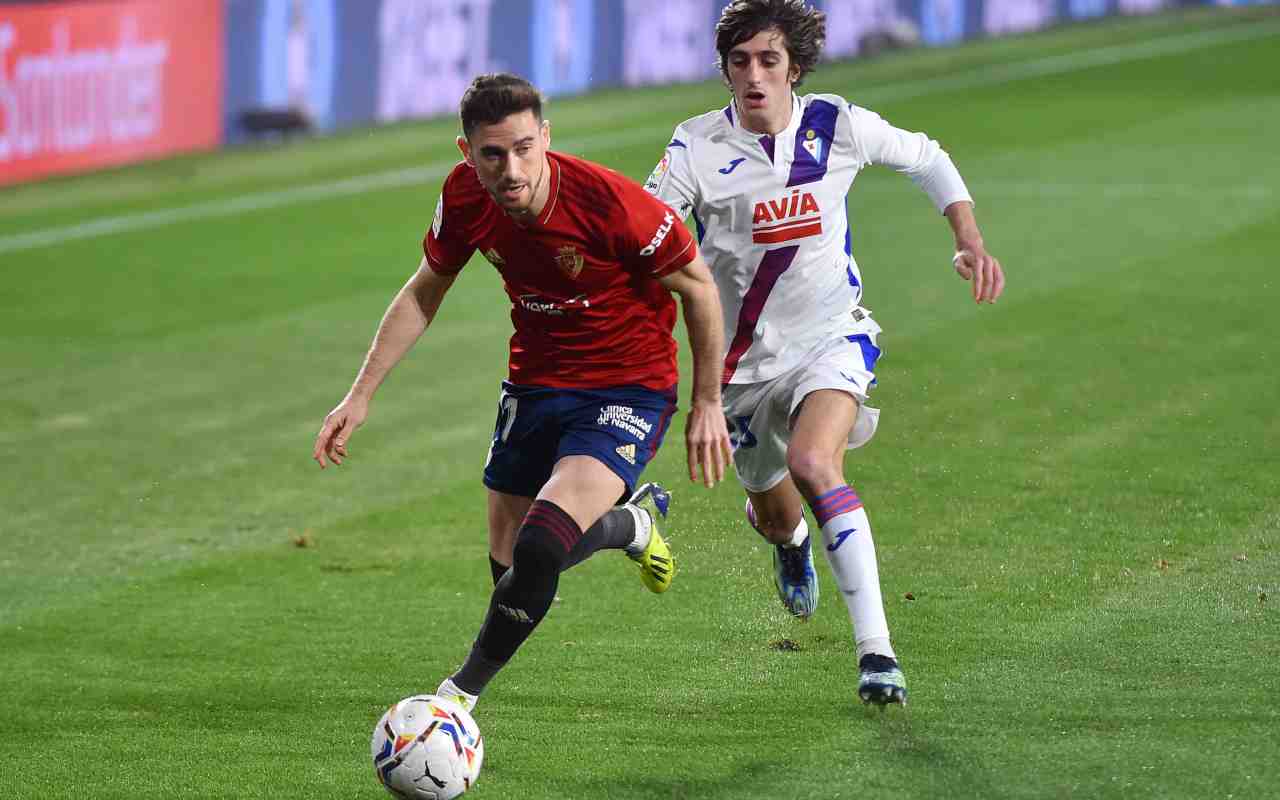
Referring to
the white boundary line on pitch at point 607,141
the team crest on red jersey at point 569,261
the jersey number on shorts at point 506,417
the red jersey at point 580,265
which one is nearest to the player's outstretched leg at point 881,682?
the red jersey at point 580,265

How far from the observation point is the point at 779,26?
6574 mm

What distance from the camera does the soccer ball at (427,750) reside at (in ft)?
17.1

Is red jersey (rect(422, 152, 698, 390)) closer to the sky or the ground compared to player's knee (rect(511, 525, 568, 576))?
closer to the sky

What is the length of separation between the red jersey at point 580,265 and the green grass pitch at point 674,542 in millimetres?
1086

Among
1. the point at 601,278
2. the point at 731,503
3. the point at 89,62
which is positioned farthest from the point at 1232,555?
the point at 89,62

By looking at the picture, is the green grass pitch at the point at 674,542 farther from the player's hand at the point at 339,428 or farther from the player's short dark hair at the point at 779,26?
the player's short dark hair at the point at 779,26

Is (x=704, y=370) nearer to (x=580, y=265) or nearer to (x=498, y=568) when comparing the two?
(x=580, y=265)

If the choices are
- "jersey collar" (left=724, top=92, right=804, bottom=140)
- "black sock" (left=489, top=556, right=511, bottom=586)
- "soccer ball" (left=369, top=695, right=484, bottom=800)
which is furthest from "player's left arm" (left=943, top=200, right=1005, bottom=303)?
"soccer ball" (left=369, top=695, right=484, bottom=800)

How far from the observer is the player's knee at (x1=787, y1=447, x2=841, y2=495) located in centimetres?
612

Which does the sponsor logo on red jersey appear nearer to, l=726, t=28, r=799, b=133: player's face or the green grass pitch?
l=726, t=28, r=799, b=133: player's face

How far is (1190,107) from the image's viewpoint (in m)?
22.9

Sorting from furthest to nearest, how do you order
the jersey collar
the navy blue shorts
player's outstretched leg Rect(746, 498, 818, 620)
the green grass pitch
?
player's outstretched leg Rect(746, 498, 818, 620)
the jersey collar
the navy blue shorts
the green grass pitch

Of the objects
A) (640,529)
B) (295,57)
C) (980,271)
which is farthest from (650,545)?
(295,57)

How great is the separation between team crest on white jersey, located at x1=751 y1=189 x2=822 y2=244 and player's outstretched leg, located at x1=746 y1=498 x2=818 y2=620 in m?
1.14
